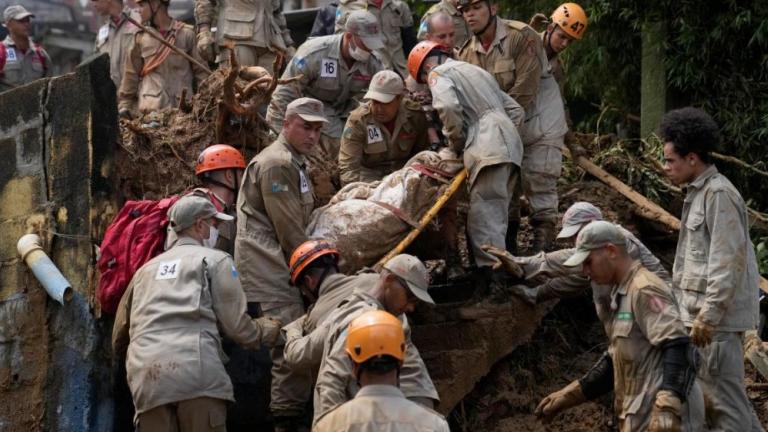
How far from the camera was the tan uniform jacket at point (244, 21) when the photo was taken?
13852mm

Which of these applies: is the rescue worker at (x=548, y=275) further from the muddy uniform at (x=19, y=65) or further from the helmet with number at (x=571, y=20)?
the muddy uniform at (x=19, y=65)

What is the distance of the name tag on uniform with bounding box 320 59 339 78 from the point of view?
11820 millimetres

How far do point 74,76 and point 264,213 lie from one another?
1.81 metres

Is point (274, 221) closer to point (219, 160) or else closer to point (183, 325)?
point (219, 160)

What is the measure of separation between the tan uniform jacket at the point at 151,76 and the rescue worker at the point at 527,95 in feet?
12.4

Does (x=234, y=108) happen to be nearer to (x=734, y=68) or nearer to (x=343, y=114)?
(x=343, y=114)

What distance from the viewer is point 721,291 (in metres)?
8.13

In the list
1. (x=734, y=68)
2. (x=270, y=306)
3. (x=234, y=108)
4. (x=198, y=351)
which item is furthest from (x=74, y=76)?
(x=734, y=68)

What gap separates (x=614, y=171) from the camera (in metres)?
13.0

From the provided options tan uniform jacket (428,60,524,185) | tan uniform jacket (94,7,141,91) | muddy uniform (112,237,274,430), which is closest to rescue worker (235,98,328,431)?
muddy uniform (112,237,274,430)

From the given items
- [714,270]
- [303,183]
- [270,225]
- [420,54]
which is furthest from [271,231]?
[714,270]

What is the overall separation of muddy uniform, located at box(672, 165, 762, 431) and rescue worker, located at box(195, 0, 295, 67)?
21.1 feet

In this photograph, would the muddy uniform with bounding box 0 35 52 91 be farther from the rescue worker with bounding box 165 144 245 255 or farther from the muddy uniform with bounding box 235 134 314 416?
the muddy uniform with bounding box 235 134 314 416

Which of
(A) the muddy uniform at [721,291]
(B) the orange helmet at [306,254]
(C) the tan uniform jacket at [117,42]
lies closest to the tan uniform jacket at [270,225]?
(B) the orange helmet at [306,254]
